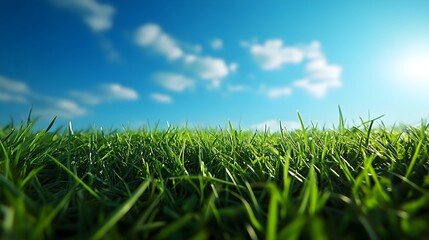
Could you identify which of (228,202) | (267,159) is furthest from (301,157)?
(228,202)

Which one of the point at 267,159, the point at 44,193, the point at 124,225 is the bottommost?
the point at 124,225

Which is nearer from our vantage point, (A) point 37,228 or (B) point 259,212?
(A) point 37,228

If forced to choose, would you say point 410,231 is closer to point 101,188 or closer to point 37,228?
point 37,228

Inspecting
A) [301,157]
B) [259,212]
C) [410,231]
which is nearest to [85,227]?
[259,212]

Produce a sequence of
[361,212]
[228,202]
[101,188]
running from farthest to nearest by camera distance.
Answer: [101,188] → [228,202] → [361,212]

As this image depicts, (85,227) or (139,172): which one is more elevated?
(139,172)

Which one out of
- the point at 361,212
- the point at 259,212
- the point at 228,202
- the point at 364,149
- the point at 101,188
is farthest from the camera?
the point at 364,149
